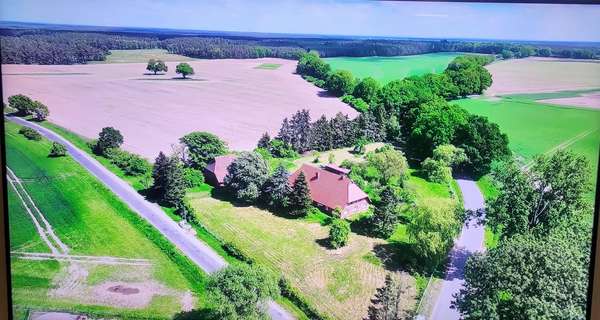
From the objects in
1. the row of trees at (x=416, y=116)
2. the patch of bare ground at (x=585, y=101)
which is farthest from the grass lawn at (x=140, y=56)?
the patch of bare ground at (x=585, y=101)

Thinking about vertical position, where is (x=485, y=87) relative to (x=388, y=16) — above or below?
below

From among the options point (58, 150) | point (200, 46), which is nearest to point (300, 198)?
point (200, 46)

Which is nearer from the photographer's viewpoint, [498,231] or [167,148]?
[498,231]

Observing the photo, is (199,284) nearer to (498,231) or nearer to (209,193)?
(209,193)

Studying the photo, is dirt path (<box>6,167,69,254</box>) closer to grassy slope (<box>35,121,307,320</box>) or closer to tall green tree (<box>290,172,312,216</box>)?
grassy slope (<box>35,121,307,320</box>)

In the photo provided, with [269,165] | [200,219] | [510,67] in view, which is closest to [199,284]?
[200,219]

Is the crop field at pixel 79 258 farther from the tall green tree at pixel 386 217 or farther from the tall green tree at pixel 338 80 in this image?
the tall green tree at pixel 338 80
